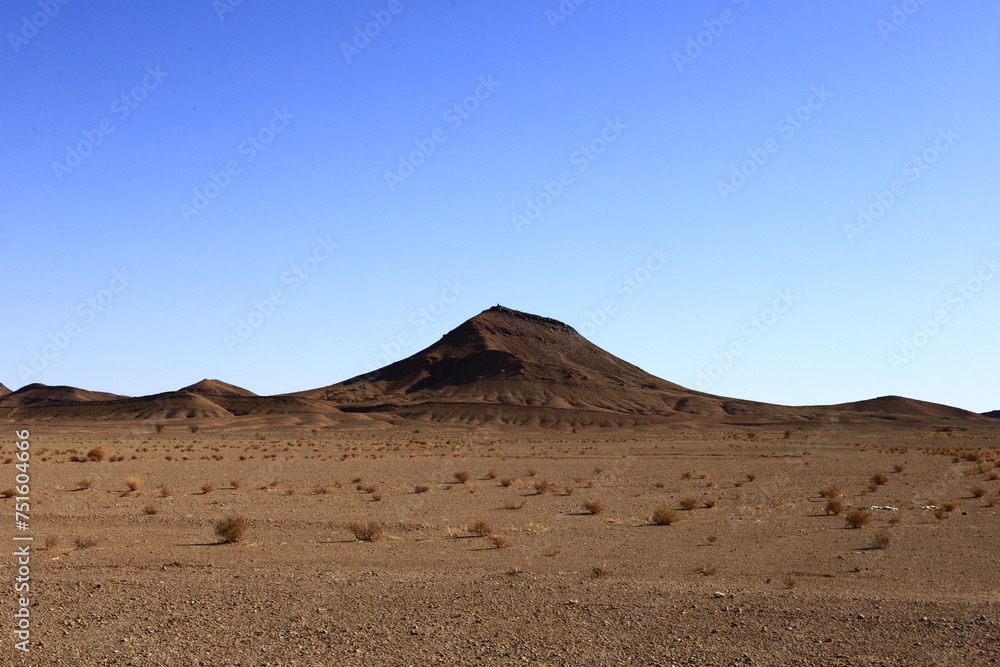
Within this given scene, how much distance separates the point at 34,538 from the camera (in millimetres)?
17281

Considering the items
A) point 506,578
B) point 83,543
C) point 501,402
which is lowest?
point 506,578

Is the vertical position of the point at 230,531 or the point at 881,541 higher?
the point at 230,531

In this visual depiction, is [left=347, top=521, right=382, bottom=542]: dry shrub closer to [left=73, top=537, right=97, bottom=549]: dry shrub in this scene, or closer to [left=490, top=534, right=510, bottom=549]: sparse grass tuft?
[left=490, top=534, right=510, bottom=549]: sparse grass tuft

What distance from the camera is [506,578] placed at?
13.3 meters

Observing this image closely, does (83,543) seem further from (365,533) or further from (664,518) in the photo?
(664,518)

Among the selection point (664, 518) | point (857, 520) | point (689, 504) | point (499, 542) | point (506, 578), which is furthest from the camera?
point (689, 504)

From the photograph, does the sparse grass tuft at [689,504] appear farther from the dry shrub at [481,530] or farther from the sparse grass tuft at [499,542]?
the sparse grass tuft at [499,542]

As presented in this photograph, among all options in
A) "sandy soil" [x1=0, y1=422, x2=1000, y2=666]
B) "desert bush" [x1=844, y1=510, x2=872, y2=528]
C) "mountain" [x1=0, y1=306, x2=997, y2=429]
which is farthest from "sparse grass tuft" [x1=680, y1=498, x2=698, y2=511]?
"mountain" [x1=0, y1=306, x2=997, y2=429]

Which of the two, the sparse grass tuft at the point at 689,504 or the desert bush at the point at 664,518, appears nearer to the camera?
the desert bush at the point at 664,518

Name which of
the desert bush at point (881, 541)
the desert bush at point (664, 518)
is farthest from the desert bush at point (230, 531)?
the desert bush at point (881, 541)

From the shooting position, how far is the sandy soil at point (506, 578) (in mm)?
9430

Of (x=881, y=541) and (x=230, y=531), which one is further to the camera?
(x=230, y=531)

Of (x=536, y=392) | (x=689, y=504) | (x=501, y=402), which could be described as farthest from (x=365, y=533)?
(x=536, y=392)

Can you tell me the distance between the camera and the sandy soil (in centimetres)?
943
